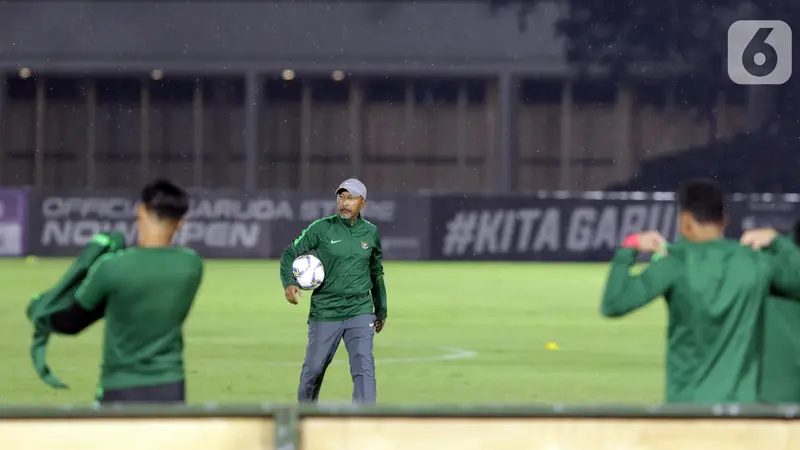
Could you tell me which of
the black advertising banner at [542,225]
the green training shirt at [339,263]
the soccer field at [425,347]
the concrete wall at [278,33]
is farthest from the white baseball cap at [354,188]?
the concrete wall at [278,33]

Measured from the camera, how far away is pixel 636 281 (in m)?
7.87

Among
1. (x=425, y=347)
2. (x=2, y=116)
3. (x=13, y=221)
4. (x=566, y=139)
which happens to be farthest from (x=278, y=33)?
(x=425, y=347)

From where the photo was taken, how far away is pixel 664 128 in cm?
5469

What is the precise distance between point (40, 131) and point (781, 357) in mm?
47852

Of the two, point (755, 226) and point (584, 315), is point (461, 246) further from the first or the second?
point (584, 315)

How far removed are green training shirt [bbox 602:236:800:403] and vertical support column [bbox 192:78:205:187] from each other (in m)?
47.7

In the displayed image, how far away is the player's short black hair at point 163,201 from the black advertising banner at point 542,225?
106ft

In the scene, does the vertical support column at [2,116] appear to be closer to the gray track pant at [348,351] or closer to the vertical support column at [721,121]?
the vertical support column at [721,121]

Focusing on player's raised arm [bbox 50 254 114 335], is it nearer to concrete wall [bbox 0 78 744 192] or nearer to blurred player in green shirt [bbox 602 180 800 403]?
blurred player in green shirt [bbox 602 180 800 403]

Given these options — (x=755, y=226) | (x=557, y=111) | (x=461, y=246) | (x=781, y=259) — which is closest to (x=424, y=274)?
(x=461, y=246)

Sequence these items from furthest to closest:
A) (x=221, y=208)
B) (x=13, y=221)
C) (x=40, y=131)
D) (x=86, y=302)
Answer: (x=40, y=131) < (x=221, y=208) < (x=13, y=221) < (x=86, y=302)

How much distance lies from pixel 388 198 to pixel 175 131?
16316 mm

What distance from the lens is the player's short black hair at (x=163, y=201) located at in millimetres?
8086

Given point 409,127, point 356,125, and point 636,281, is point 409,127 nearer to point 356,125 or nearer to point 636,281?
point 356,125
